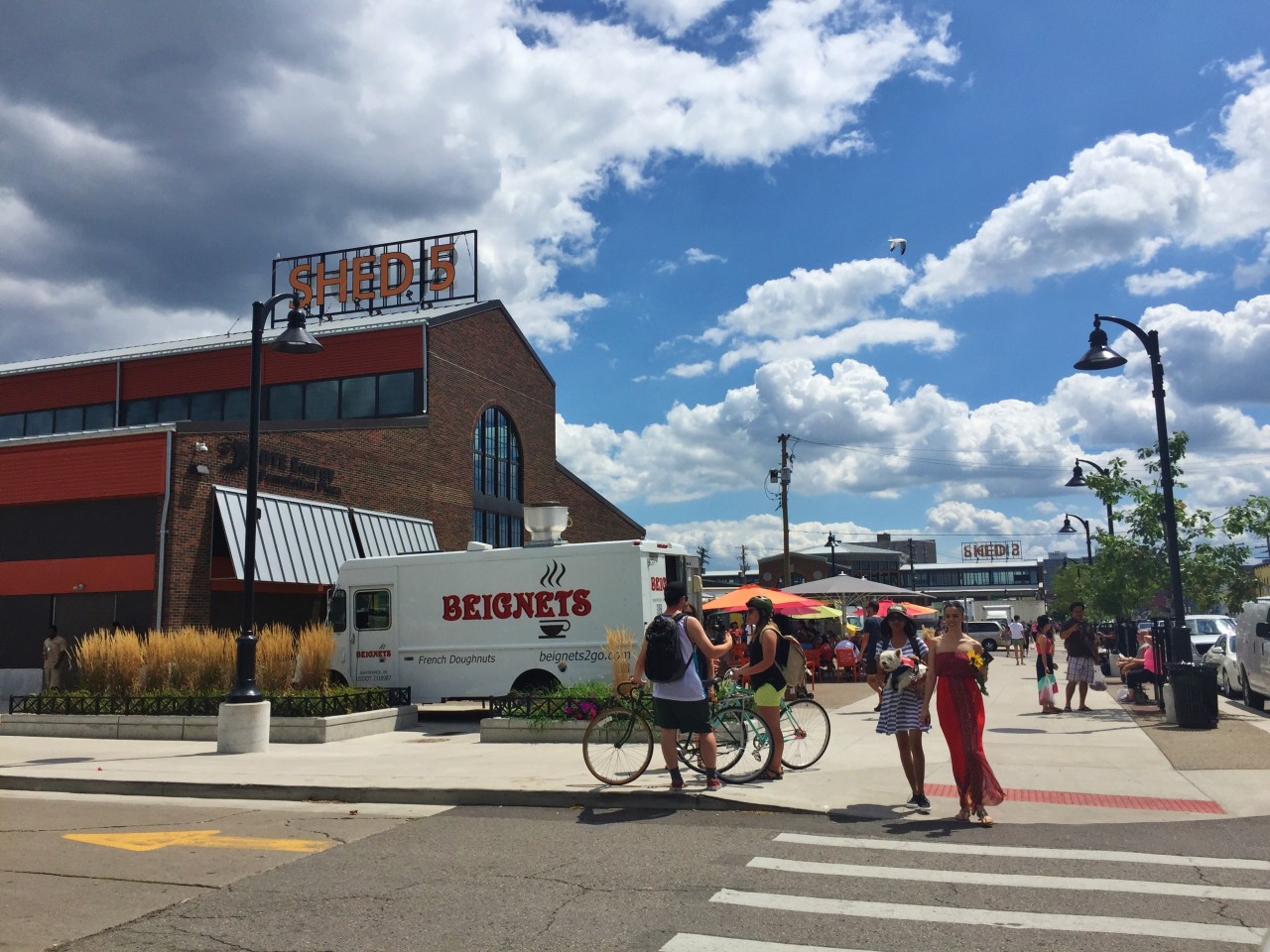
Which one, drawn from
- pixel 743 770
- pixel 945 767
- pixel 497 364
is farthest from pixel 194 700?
pixel 497 364

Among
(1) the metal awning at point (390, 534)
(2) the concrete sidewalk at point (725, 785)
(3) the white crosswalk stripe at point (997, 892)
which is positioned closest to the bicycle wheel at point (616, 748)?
(2) the concrete sidewalk at point (725, 785)

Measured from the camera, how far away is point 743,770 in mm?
10336

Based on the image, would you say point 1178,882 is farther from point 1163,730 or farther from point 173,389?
point 173,389

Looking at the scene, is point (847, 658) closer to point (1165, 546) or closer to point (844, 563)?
point (1165, 546)

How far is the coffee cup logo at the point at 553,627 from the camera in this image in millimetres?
16188

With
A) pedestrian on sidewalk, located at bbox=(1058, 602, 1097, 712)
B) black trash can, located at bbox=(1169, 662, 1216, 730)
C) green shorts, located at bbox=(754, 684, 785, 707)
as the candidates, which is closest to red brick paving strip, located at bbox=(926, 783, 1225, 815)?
green shorts, located at bbox=(754, 684, 785, 707)

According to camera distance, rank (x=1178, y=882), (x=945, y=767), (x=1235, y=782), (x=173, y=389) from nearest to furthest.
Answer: (x=1178, y=882)
(x=1235, y=782)
(x=945, y=767)
(x=173, y=389)

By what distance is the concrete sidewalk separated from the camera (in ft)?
29.1

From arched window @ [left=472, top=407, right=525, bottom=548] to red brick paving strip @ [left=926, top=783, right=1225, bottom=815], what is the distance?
81.0ft

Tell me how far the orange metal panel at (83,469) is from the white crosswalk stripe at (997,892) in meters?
16.7

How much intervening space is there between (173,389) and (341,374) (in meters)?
6.72

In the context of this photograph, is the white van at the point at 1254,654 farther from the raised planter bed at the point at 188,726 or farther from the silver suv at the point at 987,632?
the silver suv at the point at 987,632

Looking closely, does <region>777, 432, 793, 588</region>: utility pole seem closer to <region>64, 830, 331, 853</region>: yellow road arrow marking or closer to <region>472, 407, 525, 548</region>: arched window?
<region>472, 407, 525, 548</region>: arched window

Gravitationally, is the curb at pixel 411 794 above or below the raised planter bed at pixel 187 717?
below
